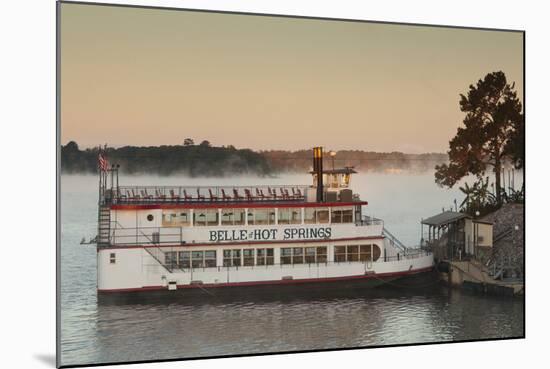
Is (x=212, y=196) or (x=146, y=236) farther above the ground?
(x=212, y=196)

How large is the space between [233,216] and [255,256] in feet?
1.67

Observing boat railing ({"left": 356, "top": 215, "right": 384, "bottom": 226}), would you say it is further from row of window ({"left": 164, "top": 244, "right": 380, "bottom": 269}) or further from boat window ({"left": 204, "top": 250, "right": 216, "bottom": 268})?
boat window ({"left": 204, "top": 250, "right": 216, "bottom": 268})

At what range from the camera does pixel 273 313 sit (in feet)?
31.8

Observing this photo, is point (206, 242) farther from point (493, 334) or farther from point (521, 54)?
point (521, 54)

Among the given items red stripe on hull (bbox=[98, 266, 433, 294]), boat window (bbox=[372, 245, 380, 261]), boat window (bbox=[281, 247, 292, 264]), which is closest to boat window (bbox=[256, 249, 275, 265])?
boat window (bbox=[281, 247, 292, 264])

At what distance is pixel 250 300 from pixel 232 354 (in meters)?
0.66

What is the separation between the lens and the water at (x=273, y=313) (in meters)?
8.95

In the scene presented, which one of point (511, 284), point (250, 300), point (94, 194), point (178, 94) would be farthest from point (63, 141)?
point (511, 284)

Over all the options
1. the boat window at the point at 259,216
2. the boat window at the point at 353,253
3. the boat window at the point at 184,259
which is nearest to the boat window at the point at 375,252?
the boat window at the point at 353,253

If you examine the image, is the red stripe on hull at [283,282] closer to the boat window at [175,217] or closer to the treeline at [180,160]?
the boat window at [175,217]

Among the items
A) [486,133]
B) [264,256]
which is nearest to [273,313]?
[264,256]

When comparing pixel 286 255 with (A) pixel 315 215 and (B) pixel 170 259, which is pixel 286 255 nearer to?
(A) pixel 315 215

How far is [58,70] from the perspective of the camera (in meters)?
8.78

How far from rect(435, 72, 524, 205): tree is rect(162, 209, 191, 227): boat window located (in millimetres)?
2942
